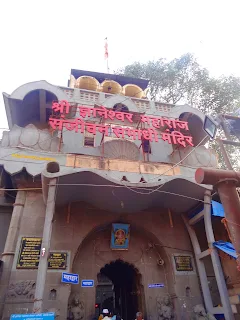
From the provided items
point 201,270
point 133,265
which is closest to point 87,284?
point 133,265

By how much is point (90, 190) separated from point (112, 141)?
4530 mm

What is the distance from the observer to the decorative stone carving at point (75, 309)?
10.1 meters

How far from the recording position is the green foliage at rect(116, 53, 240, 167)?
25.2m

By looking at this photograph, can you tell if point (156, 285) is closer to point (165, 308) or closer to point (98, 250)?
point (165, 308)

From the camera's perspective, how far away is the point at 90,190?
35.7 ft

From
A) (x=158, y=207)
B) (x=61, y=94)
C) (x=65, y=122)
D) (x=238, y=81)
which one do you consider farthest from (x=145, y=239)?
(x=238, y=81)

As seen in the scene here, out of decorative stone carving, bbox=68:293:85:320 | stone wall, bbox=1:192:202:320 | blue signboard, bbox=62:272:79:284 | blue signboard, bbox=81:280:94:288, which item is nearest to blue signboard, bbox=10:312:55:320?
blue signboard, bbox=62:272:79:284

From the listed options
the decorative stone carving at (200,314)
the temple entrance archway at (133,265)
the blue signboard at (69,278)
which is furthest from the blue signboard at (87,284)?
the decorative stone carving at (200,314)

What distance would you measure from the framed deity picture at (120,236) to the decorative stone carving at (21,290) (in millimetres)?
4112

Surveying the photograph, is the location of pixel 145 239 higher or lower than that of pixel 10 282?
higher

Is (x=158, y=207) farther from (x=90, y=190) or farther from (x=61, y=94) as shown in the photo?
Answer: (x=61, y=94)

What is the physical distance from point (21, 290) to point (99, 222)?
4.36m

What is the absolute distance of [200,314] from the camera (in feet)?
34.0

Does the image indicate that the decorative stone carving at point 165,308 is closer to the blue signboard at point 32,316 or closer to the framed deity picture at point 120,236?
the framed deity picture at point 120,236
